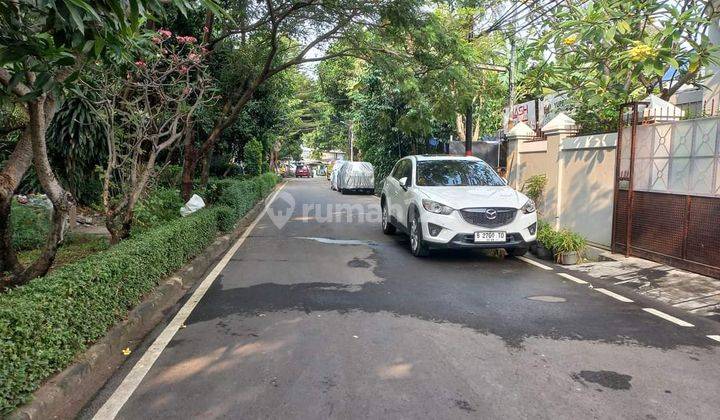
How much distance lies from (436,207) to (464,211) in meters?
0.45

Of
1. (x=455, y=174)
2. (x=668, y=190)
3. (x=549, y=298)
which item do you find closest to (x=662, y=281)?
(x=668, y=190)

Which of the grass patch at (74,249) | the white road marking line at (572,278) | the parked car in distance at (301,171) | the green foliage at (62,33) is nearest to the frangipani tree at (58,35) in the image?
the green foliage at (62,33)

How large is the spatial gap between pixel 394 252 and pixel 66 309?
6.23 m

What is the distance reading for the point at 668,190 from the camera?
7.65 metres

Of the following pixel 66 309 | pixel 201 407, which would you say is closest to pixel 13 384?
pixel 66 309

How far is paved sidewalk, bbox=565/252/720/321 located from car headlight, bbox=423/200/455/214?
2.00 metres

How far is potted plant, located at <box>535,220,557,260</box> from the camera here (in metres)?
8.64

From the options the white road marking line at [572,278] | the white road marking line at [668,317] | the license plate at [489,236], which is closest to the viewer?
the white road marking line at [668,317]

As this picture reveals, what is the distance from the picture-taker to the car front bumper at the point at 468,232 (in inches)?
313

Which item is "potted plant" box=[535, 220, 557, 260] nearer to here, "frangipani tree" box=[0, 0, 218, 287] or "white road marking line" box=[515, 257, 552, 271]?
"white road marking line" box=[515, 257, 552, 271]

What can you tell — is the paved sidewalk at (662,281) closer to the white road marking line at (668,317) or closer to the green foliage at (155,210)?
the white road marking line at (668,317)

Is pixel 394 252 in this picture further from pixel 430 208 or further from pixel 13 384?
pixel 13 384

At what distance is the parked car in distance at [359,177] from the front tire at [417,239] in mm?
16078

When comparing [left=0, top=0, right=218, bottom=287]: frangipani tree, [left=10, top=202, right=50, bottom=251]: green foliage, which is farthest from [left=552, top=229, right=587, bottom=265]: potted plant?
[left=10, top=202, right=50, bottom=251]: green foliage
